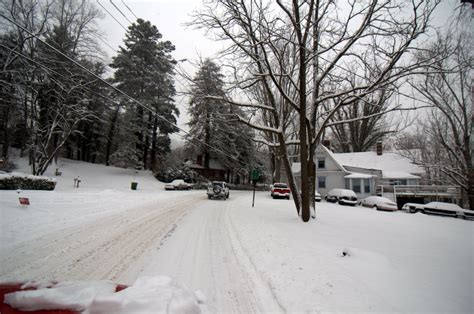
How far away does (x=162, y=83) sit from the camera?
27719 mm

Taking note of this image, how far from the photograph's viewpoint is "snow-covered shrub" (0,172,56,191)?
35.6 feet

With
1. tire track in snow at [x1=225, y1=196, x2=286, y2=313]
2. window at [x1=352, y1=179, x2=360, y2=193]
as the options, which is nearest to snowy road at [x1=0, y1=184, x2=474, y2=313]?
tire track in snow at [x1=225, y1=196, x2=286, y2=313]

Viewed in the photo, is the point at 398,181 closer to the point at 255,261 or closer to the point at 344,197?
the point at 344,197

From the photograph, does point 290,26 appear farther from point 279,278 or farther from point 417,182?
point 417,182

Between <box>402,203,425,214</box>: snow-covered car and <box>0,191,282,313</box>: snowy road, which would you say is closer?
<box>0,191,282,313</box>: snowy road

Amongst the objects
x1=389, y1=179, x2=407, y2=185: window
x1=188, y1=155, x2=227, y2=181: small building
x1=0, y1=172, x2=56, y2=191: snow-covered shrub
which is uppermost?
x1=188, y1=155, x2=227, y2=181: small building

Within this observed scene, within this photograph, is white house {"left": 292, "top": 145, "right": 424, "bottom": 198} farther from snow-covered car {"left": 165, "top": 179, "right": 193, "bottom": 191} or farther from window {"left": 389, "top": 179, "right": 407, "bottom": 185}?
snow-covered car {"left": 165, "top": 179, "right": 193, "bottom": 191}

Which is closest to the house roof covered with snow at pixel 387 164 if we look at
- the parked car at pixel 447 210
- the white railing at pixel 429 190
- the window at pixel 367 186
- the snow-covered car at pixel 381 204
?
the window at pixel 367 186

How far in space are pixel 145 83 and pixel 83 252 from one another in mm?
26675

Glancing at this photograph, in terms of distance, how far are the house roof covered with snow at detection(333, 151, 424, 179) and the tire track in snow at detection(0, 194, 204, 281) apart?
2609cm

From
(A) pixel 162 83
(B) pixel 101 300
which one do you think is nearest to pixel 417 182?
(B) pixel 101 300

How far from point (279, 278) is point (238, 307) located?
3.35 feet

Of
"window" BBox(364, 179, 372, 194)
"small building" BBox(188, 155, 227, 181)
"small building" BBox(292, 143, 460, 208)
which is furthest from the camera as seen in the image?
"small building" BBox(188, 155, 227, 181)

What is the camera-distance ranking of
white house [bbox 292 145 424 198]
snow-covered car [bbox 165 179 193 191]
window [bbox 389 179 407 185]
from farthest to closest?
white house [bbox 292 145 424 198] → window [bbox 389 179 407 185] → snow-covered car [bbox 165 179 193 191]
